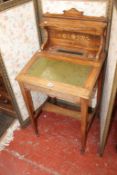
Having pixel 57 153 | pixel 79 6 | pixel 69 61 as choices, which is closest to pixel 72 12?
pixel 79 6

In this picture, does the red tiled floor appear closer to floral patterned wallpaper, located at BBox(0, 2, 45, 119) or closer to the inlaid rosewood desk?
the inlaid rosewood desk

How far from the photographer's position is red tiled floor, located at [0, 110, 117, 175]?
1.47 meters

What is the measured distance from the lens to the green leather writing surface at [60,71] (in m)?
1.21

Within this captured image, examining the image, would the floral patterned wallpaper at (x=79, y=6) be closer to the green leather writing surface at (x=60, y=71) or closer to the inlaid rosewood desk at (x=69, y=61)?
the inlaid rosewood desk at (x=69, y=61)

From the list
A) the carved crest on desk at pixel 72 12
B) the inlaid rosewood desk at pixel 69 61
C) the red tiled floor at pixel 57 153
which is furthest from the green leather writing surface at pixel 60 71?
the red tiled floor at pixel 57 153

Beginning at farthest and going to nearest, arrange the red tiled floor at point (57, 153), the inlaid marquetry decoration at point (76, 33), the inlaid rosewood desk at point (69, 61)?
the red tiled floor at point (57, 153)
the inlaid marquetry decoration at point (76, 33)
the inlaid rosewood desk at point (69, 61)

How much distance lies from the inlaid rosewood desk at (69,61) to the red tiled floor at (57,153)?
14cm

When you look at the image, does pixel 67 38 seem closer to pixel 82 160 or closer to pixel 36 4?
pixel 36 4

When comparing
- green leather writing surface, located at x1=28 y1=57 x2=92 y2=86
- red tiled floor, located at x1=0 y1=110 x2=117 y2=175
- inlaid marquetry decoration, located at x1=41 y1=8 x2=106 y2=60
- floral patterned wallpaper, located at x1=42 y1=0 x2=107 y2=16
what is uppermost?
floral patterned wallpaper, located at x1=42 y1=0 x2=107 y2=16

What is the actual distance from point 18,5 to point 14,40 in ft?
0.79

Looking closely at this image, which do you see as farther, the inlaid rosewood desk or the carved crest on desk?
the carved crest on desk

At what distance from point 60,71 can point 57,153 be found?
749 mm

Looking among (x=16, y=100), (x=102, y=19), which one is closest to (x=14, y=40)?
(x=16, y=100)

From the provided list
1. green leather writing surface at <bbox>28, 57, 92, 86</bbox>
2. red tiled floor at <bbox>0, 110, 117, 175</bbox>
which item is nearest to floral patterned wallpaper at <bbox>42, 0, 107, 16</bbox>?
green leather writing surface at <bbox>28, 57, 92, 86</bbox>
